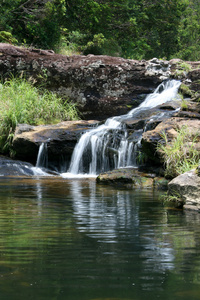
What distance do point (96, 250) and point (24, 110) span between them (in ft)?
33.0

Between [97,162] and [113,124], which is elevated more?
[113,124]

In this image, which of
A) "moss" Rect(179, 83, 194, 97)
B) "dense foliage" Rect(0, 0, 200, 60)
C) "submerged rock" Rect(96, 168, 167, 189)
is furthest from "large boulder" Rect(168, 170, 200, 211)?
"dense foliage" Rect(0, 0, 200, 60)

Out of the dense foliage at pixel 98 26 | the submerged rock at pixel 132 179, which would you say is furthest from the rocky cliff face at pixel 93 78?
the submerged rock at pixel 132 179

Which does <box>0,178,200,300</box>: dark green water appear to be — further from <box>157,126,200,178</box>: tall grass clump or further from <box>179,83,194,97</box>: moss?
<box>179,83,194,97</box>: moss

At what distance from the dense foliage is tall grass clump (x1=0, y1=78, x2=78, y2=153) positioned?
18.4 feet

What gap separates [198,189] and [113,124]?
6.89m

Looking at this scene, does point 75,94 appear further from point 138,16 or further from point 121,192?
point 138,16

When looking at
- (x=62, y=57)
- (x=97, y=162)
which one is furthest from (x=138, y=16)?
(x=97, y=162)

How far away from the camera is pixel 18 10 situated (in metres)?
21.9

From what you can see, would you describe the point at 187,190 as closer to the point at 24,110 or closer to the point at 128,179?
the point at 128,179

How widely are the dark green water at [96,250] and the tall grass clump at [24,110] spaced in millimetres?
6486

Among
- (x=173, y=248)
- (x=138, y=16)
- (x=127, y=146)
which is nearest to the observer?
(x=173, y=248)

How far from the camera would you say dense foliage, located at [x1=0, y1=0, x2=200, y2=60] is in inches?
831

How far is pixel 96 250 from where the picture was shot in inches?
136
